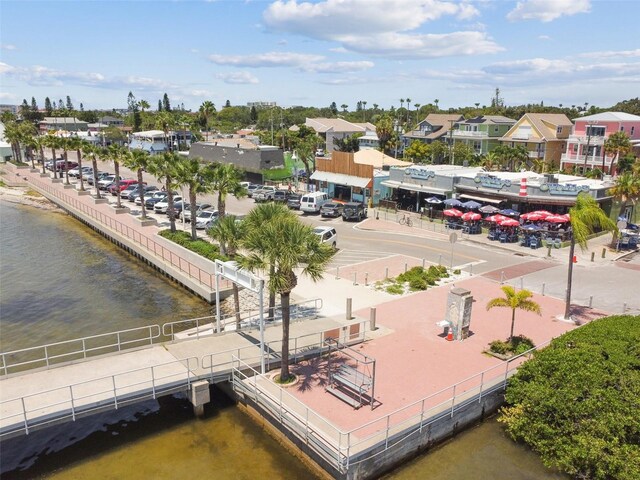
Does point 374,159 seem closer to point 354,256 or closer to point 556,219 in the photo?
point 556,219

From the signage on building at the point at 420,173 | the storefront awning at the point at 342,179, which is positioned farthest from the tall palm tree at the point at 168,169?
the signage on building at the point at 420,173

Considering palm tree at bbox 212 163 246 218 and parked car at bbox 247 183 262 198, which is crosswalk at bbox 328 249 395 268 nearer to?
palm tree at bbox 212 163 246 218

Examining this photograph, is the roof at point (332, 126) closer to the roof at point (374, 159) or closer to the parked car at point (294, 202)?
the roof at point (374, 159)

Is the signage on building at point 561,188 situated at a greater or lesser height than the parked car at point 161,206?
greater

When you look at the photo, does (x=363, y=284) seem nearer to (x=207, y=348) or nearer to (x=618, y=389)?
(x=207, y=348)

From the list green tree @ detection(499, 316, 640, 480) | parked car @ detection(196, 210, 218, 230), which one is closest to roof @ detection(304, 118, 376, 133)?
parked car @ detection(196, 210, 218, 230)

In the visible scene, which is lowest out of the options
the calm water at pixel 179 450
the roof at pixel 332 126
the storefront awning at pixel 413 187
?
the calm water at pixel 179 450
